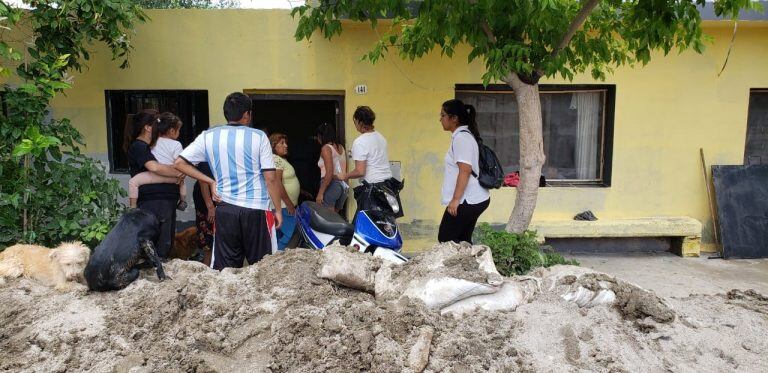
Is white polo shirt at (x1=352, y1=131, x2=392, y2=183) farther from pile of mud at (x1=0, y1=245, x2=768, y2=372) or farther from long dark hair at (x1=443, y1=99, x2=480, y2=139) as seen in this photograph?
pile of mud at (x1=0, y1=245, x2=768, y2=372)

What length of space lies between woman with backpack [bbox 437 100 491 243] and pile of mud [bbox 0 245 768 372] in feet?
4.25

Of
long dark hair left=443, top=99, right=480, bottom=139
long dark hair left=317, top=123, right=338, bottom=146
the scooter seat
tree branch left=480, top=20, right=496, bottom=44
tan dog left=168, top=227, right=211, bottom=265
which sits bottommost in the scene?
tan dog left=168, top=227, right=211, bottom=265

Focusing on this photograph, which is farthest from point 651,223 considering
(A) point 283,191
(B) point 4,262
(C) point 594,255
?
(B) point 4,262

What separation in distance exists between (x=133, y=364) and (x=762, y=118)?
7950mm

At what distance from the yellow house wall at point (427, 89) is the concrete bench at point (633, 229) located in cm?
23

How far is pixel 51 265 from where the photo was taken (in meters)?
3.24

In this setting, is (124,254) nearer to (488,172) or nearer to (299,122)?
(488,172)

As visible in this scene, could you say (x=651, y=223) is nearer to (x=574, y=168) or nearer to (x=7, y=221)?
(x=574, y=168)

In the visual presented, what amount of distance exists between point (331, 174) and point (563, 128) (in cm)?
321

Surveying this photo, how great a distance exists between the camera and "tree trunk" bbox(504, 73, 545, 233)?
4.32 meters

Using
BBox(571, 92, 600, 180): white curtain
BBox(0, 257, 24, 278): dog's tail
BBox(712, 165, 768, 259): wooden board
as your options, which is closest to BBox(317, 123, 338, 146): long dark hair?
BBox(571, 92, 600, 180): white curtain

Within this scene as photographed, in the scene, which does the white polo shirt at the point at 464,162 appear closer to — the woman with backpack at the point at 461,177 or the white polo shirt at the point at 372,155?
the woman with backpack at the point at 461,177

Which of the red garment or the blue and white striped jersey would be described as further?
the red garment

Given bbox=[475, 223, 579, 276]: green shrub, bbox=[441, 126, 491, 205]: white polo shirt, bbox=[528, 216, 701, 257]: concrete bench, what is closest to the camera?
bbox=[475, 223, 579, 276]: green shrub
